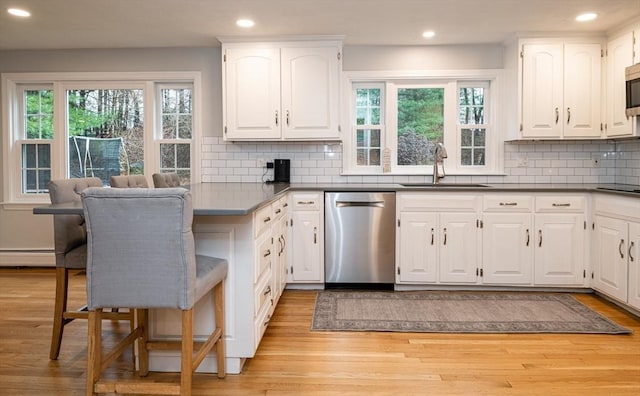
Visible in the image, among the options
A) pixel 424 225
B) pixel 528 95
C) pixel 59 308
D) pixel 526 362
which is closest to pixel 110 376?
pixel 59 308

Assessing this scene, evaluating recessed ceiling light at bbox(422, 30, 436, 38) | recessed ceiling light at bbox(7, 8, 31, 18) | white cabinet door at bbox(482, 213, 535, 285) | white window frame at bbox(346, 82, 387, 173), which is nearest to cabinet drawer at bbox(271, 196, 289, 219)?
white window frame at bbox(346, 82, 387, 173)

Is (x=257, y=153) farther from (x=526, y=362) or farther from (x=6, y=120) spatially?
(x=526, y=362)

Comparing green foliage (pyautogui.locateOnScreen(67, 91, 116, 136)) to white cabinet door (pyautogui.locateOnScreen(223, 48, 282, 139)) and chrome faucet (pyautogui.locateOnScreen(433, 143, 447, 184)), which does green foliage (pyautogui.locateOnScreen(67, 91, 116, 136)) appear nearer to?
white cabinet door (pyautogui.locateOnScreen(223, 48, 282, 139))

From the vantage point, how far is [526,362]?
2660 millimetres

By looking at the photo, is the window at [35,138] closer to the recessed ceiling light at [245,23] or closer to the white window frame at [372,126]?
the recessed ceiling light at [245,23]

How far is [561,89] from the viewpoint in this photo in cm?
425

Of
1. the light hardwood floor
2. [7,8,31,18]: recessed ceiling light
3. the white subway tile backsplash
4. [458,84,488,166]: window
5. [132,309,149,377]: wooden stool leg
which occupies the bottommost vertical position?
the light hardwood floor

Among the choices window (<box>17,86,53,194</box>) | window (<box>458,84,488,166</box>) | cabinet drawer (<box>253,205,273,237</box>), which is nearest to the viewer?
cabinet drawer (<box>253,205,273,237</box>)

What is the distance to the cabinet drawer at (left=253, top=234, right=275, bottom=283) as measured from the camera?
8.61 ft

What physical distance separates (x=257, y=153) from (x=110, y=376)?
2695 mm

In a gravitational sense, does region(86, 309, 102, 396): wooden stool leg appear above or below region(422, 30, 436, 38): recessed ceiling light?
below

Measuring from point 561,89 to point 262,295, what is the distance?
3180mm

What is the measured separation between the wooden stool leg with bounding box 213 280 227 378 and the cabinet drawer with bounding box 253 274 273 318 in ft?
0.66

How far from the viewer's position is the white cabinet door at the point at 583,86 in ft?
13.9
